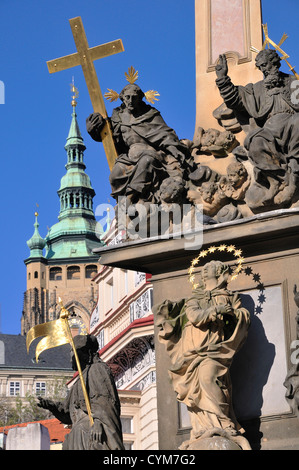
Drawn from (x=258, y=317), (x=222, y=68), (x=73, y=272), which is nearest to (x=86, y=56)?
(x=222, y=68)

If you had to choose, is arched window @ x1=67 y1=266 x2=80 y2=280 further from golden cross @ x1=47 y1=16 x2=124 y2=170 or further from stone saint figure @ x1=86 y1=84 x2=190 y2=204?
stone saint figure @ x1=86 y1=84 x2=190 y2=204

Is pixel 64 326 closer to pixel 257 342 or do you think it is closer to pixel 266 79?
pixel 257 342

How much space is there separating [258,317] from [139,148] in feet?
6.49

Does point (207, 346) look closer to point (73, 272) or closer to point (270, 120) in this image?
point (270, 120)

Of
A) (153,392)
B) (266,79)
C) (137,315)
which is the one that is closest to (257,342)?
(266,79)

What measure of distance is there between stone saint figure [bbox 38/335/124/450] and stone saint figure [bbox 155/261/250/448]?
0.75 m

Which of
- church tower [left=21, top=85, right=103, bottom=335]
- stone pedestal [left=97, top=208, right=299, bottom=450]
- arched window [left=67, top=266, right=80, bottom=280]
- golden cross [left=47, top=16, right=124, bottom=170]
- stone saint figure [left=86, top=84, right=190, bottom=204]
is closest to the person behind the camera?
stone pedestal [left=97, top=208, right=299, bottom=450]

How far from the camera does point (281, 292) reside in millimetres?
10789

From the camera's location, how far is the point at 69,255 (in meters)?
152

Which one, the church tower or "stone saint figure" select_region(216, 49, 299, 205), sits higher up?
the church tower

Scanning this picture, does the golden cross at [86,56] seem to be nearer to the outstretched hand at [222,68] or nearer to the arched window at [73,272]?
the outstretched hand at [222,68]

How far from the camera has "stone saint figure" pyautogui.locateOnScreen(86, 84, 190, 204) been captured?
11312mm

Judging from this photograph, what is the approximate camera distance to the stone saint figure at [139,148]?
1131 centimetres

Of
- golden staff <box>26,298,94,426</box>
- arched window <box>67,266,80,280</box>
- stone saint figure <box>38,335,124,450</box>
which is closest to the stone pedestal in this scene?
stone saint figure <box>38,335,124,450</box>
